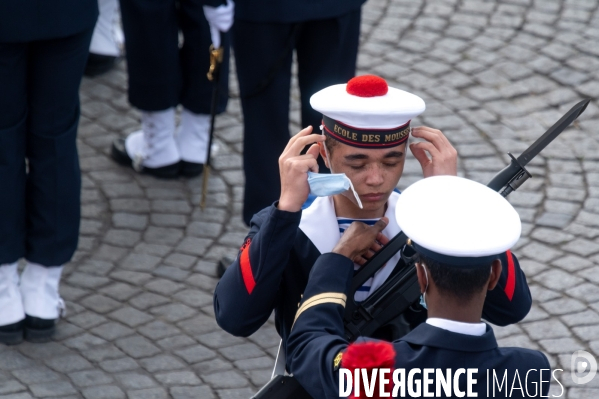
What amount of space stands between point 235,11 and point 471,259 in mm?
2539

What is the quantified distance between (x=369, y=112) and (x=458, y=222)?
1.92 feet

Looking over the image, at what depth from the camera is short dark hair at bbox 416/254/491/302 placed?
7.70ft

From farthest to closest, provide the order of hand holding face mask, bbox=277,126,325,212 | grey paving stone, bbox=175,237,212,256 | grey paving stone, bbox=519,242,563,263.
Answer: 1. grey paving stone, bbox=175,237,212,256
2. grey paving stone, bbox=519,242,563,263
3. hand holding face mask, bbox=277,126,325,212

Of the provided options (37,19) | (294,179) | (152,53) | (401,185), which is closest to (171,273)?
(152,53)

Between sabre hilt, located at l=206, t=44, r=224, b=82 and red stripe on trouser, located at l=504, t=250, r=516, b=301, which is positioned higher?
red stripe on trouser, located at l=504, t=250, r=516, b=301

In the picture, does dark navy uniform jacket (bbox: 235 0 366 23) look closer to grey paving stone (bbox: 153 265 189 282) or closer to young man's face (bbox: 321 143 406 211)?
grey paving stone (bbox: 153 265 189 282)

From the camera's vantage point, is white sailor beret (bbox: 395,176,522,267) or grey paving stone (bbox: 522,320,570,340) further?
grey paving stone (bbox: 522,320,570,340)

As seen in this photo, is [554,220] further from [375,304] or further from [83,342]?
[375,304]

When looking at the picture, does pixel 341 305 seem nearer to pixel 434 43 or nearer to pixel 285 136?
pixel 285 136

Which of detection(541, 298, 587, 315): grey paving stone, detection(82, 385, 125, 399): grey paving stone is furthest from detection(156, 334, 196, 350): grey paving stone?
detection(541, 298, 587, 315): grey paving stone

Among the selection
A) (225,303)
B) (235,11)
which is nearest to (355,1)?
(235,11)

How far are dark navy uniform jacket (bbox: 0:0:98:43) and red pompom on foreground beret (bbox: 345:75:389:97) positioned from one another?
64.4 inches

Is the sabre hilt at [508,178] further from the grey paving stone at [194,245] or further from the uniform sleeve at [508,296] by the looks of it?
the grey paving stone at [194,245]

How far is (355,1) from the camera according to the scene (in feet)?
14.9
